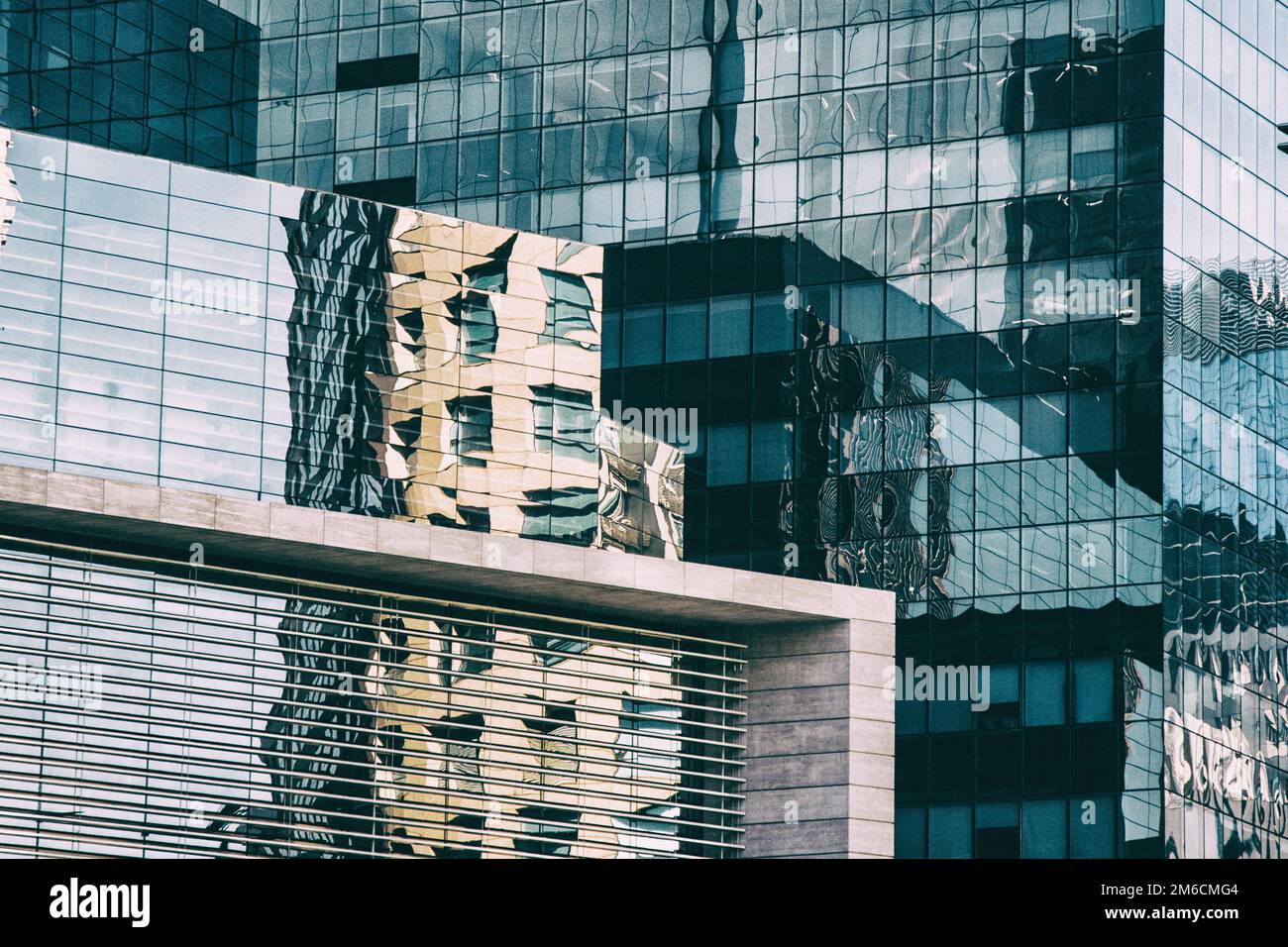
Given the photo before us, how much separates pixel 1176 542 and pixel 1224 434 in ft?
17.2

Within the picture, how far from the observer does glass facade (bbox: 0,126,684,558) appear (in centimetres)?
5038

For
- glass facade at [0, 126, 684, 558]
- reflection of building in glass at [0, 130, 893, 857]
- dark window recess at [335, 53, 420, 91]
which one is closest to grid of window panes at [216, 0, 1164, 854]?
dark window recess at [335, 53, 420, 91]

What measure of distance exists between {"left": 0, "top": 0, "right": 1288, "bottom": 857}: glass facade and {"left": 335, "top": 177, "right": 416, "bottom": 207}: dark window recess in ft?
4.96

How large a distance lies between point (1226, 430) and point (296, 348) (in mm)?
40454

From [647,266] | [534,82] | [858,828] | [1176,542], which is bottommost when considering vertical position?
[858,828]

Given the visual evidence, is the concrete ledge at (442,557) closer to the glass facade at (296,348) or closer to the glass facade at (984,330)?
the glass facade at (296,348)

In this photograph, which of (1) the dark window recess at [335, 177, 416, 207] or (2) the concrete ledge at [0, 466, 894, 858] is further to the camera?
(1) the dark window recess at [335, 177, 416, 207]

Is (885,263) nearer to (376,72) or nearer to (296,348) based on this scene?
(376,72)

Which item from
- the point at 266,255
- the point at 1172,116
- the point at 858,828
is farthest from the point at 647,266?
the point at 858,828

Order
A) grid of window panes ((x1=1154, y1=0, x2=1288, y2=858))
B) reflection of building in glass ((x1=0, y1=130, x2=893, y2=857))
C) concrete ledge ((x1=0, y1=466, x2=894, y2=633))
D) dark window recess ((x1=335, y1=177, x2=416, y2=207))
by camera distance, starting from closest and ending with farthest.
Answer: concrete ledge ((x1=0, y1=466, x2=894, y2=633)) → reflection of building in glass ((x1=0, y1=130, x2=893, y2=857)) → grid of window panes ((x1=1154, y1=0, x2=1288, y2=858)) → dark window recess ((x1=335, y1=177, x2=416, y2=207))

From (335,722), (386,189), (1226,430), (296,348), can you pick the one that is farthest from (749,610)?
(386,189)

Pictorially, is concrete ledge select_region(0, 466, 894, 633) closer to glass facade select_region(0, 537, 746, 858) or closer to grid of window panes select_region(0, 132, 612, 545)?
glass facade select_region(0, 537, 746, 858)

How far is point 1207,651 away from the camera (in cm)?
8125

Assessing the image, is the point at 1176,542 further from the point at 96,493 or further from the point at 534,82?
the point at 96,493
